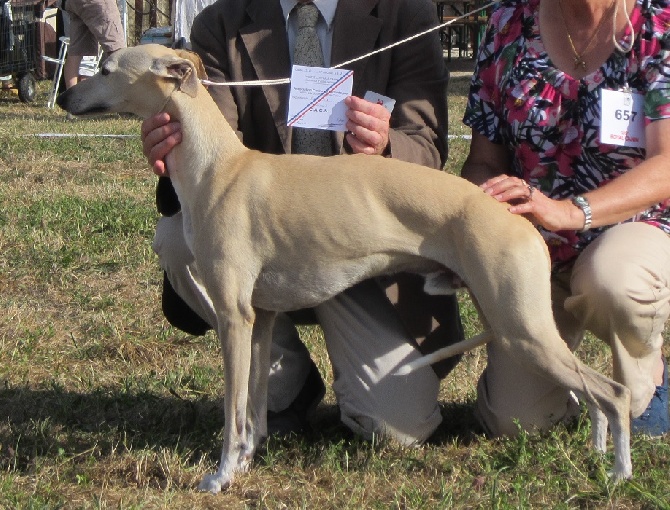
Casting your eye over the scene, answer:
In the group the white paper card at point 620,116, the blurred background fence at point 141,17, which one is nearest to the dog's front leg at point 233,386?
the white paper card at point 620,116

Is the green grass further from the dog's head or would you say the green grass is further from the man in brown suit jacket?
the dog's head

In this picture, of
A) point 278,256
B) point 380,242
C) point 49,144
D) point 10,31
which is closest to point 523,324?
point 380,242

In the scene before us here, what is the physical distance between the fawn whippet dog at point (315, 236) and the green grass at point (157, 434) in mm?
166

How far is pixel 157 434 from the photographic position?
3.49 metres

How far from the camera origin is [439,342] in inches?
142

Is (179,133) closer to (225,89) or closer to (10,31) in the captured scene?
(225,89)

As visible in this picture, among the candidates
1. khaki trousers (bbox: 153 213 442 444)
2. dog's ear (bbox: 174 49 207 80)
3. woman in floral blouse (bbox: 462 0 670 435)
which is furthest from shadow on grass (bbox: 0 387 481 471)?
dog's ear (bbox: 174 49 207 80)

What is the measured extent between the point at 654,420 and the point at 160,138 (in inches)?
72.3

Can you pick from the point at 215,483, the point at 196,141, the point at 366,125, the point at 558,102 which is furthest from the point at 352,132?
the point at 215,483

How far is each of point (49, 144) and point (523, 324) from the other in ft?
22.6

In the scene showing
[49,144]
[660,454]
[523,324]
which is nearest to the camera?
[523,324]

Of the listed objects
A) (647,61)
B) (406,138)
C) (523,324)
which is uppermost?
(647,61)

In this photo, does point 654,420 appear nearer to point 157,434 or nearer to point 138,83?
point 157,434

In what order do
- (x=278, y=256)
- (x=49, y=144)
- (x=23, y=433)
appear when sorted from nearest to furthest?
(x=278, y=256) < (x=23, y=433) < (x=49, y=144)
